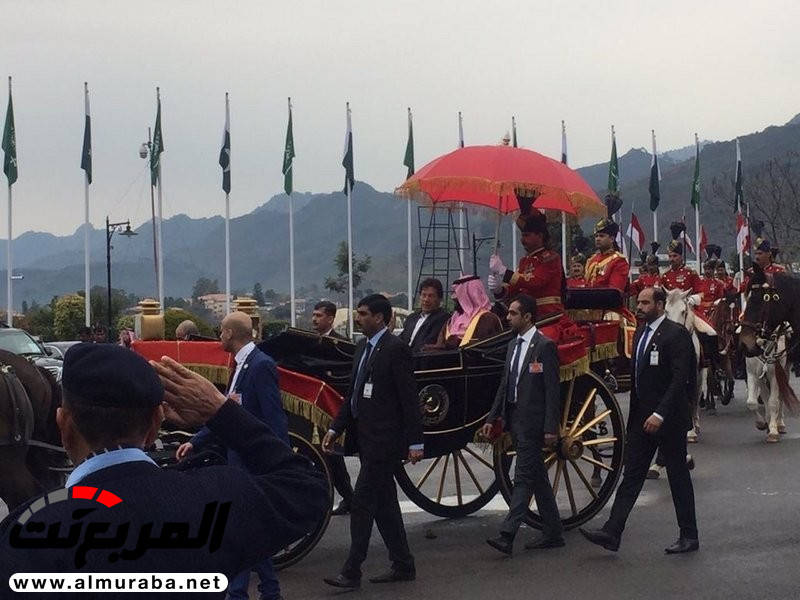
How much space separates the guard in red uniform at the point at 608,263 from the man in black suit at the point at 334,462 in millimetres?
2593

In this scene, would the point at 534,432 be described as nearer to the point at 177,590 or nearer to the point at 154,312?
the point at 154,312

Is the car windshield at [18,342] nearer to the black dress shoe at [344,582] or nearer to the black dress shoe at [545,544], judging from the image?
the black dress shoe at [545,544]

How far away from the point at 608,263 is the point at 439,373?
305 cm

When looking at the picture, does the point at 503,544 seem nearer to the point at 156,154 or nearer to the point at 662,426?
the point at 662,426

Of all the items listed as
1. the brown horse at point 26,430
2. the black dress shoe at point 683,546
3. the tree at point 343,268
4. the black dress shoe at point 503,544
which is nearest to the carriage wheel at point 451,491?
the black dress shoe at point 503,544

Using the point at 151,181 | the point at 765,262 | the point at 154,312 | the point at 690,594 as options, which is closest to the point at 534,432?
the point at 690,594

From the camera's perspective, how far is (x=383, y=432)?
298 inches

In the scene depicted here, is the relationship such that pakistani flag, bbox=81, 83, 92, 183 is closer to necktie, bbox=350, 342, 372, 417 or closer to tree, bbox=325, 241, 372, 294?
tree, bbox=325, 241, 372, 294

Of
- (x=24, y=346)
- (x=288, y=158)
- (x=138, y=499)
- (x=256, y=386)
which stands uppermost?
(x=288, y=158)

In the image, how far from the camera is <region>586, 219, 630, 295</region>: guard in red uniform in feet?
36.5

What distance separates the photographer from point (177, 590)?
7.77 feet

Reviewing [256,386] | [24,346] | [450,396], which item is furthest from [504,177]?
[24,346]

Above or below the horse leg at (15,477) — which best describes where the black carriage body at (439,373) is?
above

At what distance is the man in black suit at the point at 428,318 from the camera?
951cm
